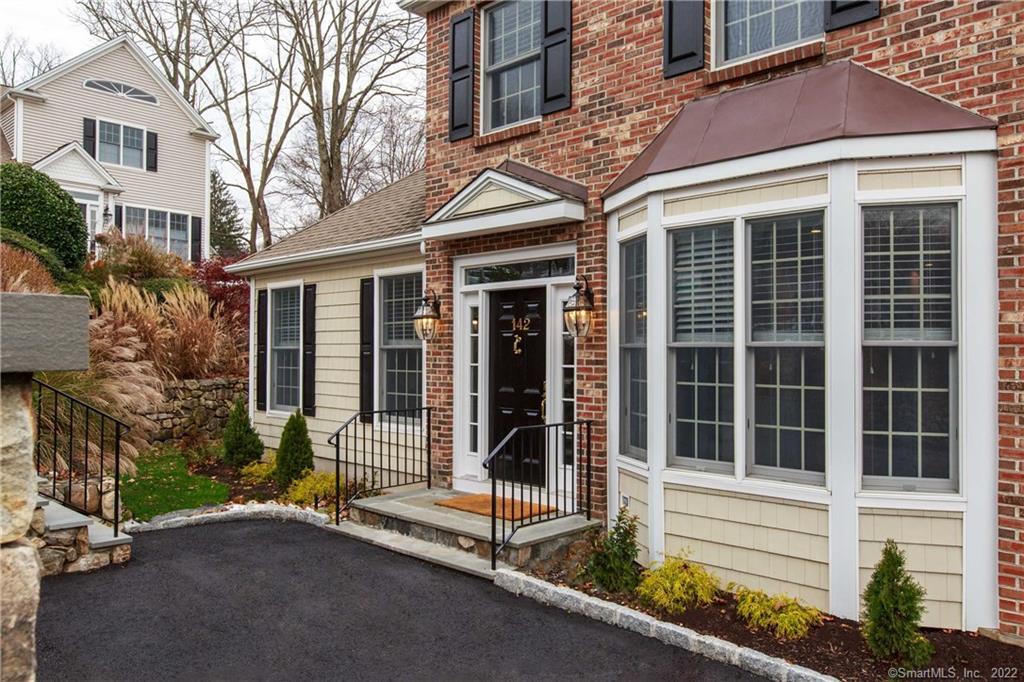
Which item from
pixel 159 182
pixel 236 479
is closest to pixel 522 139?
pixel 236 479

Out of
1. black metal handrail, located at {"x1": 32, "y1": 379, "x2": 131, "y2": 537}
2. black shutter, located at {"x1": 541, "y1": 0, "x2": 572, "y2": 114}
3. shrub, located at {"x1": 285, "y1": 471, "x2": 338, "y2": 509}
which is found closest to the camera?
black shutter, located at {"x1": 541, "y1": 0, "x2": 572, "y2": 114}

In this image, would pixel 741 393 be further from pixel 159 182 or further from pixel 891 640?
pixel 159 182

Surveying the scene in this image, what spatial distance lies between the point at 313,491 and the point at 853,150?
256 inches

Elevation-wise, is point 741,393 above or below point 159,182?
below

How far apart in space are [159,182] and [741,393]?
21765 mm

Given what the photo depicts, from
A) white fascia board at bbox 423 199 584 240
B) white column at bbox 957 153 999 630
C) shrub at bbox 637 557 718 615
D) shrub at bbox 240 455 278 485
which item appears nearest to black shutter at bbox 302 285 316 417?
shrub at bbox 240 455 278 485

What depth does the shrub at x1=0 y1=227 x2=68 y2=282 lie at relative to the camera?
12.1m

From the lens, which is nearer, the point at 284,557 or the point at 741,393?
the point at 741,393

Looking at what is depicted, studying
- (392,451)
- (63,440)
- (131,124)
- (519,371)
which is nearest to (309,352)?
(392,451)

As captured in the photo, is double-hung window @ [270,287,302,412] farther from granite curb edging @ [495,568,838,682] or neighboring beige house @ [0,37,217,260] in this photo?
neighboring beige house @ [0,37,217,260]

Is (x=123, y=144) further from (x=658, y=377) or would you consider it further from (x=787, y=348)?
(x=787, y=348)

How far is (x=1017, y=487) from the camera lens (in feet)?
13.8

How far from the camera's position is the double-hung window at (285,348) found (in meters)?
10.4

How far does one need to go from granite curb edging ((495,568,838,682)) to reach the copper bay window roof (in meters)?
3.11
